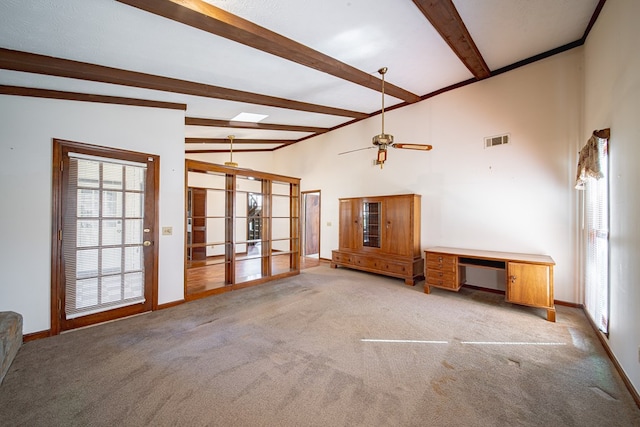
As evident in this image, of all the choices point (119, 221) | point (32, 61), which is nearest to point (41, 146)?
point (32, 61)

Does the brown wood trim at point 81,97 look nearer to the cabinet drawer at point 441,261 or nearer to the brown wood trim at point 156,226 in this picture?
the brown wood trim at point 156,226

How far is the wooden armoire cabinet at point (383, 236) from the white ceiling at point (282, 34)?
233 cm

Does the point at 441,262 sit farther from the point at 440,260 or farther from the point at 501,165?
the point at 501,165

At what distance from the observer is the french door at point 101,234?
2.96m

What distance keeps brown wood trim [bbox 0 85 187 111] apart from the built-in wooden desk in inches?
194

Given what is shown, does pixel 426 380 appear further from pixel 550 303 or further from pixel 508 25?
pixel 508 25

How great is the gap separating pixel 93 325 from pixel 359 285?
394 cm

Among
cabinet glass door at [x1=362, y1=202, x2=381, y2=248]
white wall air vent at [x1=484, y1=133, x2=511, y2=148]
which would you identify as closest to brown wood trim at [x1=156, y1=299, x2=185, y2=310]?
cabinet glass door at [x1=362, y1=202, x2=381, y2=248]

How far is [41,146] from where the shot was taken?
284 cm

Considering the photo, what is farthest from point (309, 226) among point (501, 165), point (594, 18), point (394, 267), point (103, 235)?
point (594, 18)

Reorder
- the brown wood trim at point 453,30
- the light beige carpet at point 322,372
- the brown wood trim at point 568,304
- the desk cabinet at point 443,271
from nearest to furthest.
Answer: the light beige carpet at point 322,372 < the brown wood trim at point 453,30 < the brown wood trim at point 568,304 < the desk cabinet at point 443,271

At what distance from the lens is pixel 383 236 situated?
5.36 m

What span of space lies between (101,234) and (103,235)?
2 cm

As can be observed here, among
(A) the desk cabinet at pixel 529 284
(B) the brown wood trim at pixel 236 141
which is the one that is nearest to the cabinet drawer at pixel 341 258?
(A) the desk cabinet at pixel 529 284
